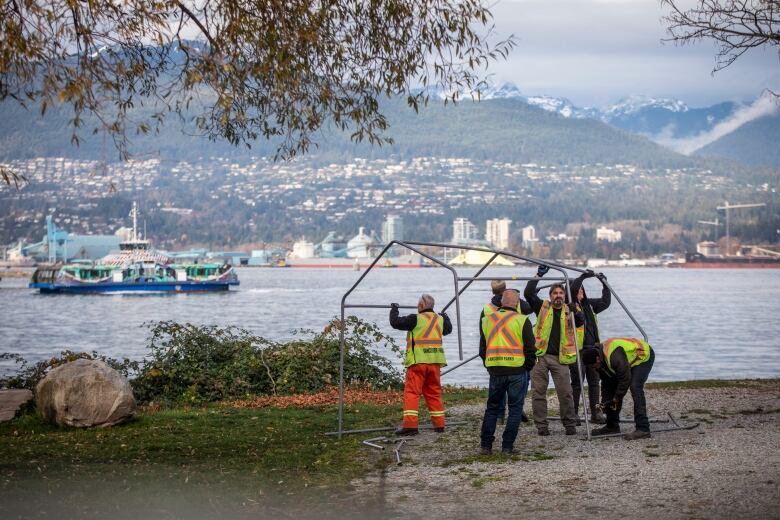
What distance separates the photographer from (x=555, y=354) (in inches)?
509

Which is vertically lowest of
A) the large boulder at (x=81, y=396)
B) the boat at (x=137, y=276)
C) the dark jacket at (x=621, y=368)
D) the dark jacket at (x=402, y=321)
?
the boat at (x=137, y=276)

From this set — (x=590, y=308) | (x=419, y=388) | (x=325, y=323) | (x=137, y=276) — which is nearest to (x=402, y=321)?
(x=419, y=388)

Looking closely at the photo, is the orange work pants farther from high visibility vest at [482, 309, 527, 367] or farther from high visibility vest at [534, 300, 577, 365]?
high visibility vest at [482, 309, 527, 367]

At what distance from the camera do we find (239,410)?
16641 mm

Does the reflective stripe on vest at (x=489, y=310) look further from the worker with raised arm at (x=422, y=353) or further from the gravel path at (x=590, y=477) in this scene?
the gravel path at (x=590, y=477)

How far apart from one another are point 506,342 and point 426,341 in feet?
5.94

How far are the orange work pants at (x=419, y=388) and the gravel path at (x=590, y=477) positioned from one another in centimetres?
32

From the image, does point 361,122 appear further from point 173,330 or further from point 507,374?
point 173,330

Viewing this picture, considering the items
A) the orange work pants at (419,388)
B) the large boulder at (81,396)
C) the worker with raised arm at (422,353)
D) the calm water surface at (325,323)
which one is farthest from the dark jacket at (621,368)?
the calm water surface at (325,323)

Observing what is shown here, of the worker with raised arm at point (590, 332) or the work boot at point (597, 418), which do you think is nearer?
the worker with raised arm at point (590, 332)

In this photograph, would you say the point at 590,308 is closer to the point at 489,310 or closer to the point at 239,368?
the point at 489,310

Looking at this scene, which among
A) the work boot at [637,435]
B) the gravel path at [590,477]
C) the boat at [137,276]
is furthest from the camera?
the boat at [137,276]

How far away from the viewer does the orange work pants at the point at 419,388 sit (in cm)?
1332

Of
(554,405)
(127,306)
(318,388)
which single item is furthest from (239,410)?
(127,306)
